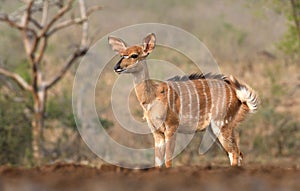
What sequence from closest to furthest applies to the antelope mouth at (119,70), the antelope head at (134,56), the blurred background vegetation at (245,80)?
the antelope mouth at (119,70)
the antelope head at (134,56)
the blurred background vegetation at (245,80)

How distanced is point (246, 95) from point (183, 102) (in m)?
0.69

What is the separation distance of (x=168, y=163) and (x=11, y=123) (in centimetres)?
901

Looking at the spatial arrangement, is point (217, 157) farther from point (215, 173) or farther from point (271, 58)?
point (215, 173)

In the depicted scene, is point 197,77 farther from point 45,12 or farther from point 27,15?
point 45,12

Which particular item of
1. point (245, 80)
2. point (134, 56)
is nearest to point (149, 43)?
point (134, 56)

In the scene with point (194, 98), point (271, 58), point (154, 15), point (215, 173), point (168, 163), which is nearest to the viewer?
point (215, 173)

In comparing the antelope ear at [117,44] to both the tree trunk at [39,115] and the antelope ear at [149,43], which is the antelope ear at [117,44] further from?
the tree trunk at [39,115]

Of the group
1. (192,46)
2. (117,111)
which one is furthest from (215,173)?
(192,46)

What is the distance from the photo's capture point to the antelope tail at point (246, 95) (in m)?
8.29

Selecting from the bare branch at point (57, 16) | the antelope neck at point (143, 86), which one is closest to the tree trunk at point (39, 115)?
the bare branch at point (57, 16)

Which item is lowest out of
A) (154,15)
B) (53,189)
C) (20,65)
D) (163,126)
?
(53,189)

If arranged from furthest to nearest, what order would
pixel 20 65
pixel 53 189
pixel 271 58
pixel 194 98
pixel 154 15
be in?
pixel 154 15 < pixel 271 58 < pixel 20 65 < pixel 194 98 < pixel 53 189

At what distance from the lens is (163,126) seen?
8008 millimetres

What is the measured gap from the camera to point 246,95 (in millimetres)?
8336
